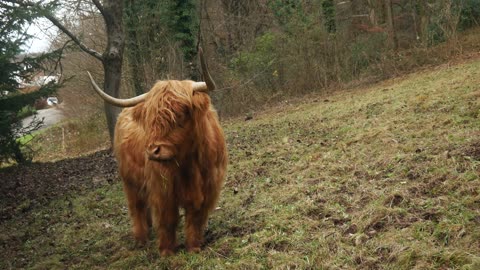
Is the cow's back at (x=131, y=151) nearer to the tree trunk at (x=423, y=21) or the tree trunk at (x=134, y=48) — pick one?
the tree trunk at (x=134, y=48)

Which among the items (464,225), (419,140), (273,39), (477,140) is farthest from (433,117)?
(273,39)

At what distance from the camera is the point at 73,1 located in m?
15.0

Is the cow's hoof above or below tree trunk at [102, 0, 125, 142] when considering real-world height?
below

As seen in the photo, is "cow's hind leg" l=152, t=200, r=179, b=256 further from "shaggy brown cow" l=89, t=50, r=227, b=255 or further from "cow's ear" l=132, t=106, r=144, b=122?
"cow's ear" l=132, t=106, r=144, b=122

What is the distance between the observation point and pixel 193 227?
14.4 ft

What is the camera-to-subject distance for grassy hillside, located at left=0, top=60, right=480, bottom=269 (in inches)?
141

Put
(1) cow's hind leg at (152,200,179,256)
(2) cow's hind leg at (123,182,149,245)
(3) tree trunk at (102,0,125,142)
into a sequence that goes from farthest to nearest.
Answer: (3) tree trunk at (102,0,125,142)
(2) cow's hind leg at (123,182,149,245)
(1) cow's hind leg at (152,200,179,256)

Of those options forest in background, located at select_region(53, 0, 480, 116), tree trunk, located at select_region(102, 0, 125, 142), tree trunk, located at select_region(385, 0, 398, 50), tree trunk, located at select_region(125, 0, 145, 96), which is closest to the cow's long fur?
tree trunk, located at select_region(102, 0, 125, 142)

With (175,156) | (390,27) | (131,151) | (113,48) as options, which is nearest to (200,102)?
(175,156)

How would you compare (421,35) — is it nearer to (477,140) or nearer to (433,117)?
(433,117)

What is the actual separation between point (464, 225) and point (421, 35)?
48.4 feet

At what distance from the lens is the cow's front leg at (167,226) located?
169 inches

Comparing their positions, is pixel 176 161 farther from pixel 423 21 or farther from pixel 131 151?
pixel 423 21

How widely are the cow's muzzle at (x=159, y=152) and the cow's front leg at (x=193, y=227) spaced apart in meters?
0.75
